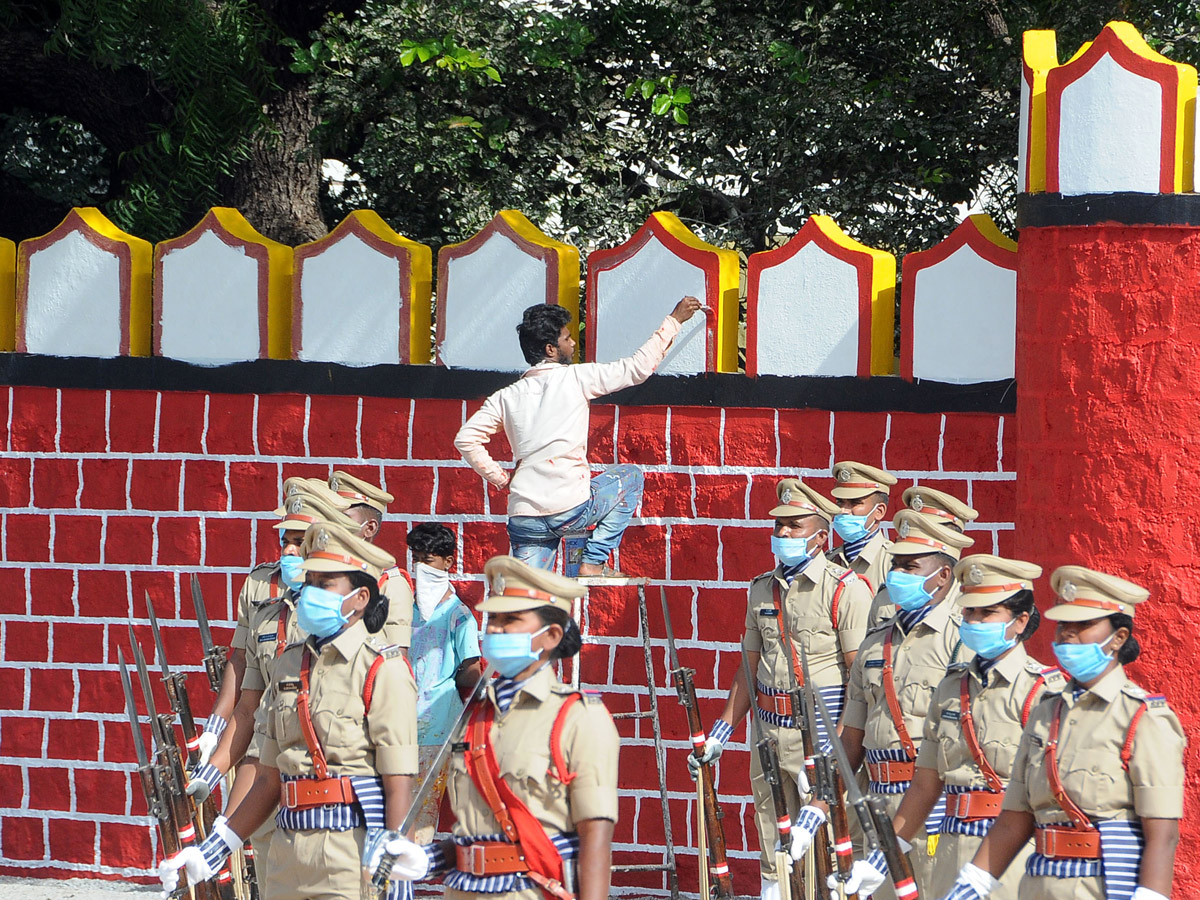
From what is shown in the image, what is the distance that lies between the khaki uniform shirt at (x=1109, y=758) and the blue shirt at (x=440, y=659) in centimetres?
310

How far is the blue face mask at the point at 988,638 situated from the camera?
18.3 ft

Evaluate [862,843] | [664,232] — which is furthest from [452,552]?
[862,843]

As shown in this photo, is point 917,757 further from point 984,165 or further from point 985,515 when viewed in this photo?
point 984,165

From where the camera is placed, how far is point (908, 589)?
6.39 m

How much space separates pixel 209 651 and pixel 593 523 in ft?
6.34

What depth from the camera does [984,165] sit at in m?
11.9

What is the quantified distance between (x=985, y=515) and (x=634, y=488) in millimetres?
1583

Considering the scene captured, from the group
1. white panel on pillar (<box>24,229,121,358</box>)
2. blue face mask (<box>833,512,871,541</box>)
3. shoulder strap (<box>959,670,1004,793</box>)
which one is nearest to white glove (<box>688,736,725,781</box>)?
blue face mask (<box>833,512,871,541</box>)

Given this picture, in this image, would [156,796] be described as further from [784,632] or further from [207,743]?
[784,632]

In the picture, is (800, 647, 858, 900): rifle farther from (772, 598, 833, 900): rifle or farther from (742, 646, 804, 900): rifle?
(742, 646, 804, 900): rifle

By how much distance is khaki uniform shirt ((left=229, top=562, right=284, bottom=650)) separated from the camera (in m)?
7.39

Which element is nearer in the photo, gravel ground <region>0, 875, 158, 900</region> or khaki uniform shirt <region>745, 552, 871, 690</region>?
khaki uniform shirt <region>745, 552, 871, 690</region>

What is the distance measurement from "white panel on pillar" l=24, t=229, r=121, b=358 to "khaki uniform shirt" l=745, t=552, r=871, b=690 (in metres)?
3.80

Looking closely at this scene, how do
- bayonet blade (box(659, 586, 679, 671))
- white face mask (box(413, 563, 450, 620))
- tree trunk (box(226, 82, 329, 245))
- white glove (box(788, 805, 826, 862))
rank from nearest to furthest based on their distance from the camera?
white glove (box(788, 805, 826, 862))
white face mask (box(413, 563, 450, 620))
bayonet blade (box(659, 586, 679, 671))
tree trunk (box(226, 82, 329, 245))
